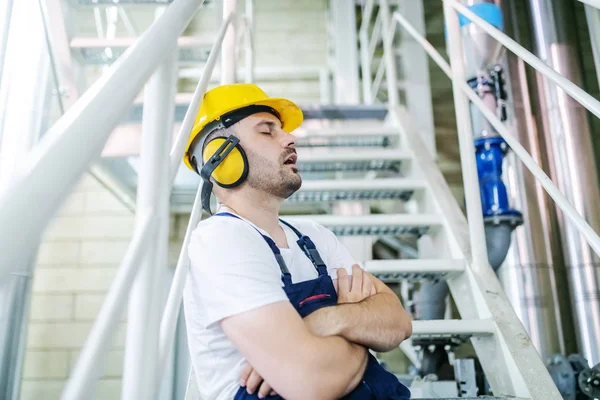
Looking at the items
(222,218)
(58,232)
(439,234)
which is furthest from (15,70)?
(58,232)

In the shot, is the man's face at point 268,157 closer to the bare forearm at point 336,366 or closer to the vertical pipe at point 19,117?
the bare forearm at point 336,366

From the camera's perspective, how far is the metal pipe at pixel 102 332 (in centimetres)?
55

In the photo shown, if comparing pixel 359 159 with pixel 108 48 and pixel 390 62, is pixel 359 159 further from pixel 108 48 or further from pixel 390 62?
pixel 108 48

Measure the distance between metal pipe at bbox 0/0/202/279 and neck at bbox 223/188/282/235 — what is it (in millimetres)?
553

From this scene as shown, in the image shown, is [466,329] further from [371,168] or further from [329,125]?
[329,125]

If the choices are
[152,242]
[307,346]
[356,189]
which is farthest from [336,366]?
[356,189]

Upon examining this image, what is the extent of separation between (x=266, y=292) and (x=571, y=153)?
94.7 inches

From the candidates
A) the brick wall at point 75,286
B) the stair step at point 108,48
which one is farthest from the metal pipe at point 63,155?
the brick wall at point 75,286

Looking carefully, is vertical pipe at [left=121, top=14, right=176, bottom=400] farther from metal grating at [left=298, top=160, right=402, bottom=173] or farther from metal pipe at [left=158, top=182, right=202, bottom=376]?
metal grating at [left=298, top=160, right=402, bottom=173]

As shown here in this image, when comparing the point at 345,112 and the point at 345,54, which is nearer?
the point at 345,112

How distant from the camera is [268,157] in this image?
1293 millimetres

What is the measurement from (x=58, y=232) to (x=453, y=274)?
11.1ft

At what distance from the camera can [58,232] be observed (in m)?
3.87

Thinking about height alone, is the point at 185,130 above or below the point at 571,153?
below
